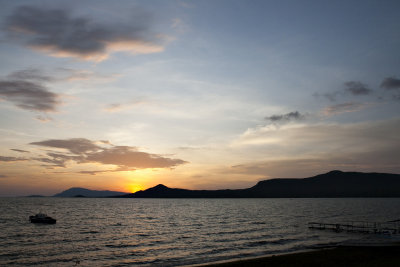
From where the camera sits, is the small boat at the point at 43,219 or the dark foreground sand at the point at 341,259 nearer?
the dark foreground sand at the point at 341,259

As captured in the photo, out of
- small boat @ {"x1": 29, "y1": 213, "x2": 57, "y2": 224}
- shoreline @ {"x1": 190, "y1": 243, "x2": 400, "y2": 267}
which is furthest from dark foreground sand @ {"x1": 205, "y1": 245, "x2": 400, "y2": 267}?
small boat @ {"x1": 29, "y1": 213, "x2": 57, "y2": 224}

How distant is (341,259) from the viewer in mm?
39156

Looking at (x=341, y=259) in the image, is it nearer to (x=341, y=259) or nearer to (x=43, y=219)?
(x=341, y=259)

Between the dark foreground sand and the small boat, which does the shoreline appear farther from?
the small boat

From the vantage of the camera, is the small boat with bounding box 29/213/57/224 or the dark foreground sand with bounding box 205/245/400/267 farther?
the small boat with bounding box 29/213/57/224

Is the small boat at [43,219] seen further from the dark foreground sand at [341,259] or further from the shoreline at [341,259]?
the dark foreground sand at [341,259]

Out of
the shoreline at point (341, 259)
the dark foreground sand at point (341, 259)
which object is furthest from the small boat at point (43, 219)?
the dark foreground sand at point (341, 259)

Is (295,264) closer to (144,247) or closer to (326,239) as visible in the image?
(144,247)

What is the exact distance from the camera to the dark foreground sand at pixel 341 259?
36312 mm

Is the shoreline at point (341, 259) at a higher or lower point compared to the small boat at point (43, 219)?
higher

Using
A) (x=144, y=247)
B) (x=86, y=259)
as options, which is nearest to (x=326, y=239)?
(x=144, y=247)

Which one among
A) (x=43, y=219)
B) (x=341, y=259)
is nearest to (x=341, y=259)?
(x=341, y=259)

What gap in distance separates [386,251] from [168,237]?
140ft

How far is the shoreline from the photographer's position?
36.4 metres
